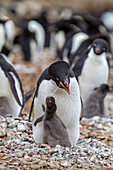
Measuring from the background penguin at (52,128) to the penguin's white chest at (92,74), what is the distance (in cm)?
314

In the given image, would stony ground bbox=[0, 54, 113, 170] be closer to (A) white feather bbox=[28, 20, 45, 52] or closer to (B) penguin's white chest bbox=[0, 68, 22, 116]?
(B) penguin's white chest bbox=[0, 68, 22, 116]

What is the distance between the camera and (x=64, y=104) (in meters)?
4.84

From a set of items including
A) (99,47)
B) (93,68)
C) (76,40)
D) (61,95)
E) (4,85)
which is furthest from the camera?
(76,40)

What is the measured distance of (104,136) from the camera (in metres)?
5.92

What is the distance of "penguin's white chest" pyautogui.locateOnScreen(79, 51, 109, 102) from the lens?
7703 mm

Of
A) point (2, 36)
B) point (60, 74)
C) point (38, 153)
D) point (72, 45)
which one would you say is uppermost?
point (2, 36)

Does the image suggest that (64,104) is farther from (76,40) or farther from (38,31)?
(38,31)

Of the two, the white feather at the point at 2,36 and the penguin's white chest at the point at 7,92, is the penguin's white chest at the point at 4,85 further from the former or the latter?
the white feather at the point at 2,36

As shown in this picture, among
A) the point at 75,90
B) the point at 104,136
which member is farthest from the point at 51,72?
the point at 104,136

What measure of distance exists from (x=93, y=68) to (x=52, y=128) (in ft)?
10.8

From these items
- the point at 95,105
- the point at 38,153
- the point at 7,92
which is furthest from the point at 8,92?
the point at 95,105

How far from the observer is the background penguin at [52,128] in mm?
4645

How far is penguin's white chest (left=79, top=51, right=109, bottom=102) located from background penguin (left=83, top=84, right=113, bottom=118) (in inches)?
15.7

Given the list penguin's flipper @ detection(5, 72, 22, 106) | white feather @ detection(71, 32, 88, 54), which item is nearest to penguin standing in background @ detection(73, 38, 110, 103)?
penguin's flipper @ detection(5, 72, 22, 106)
